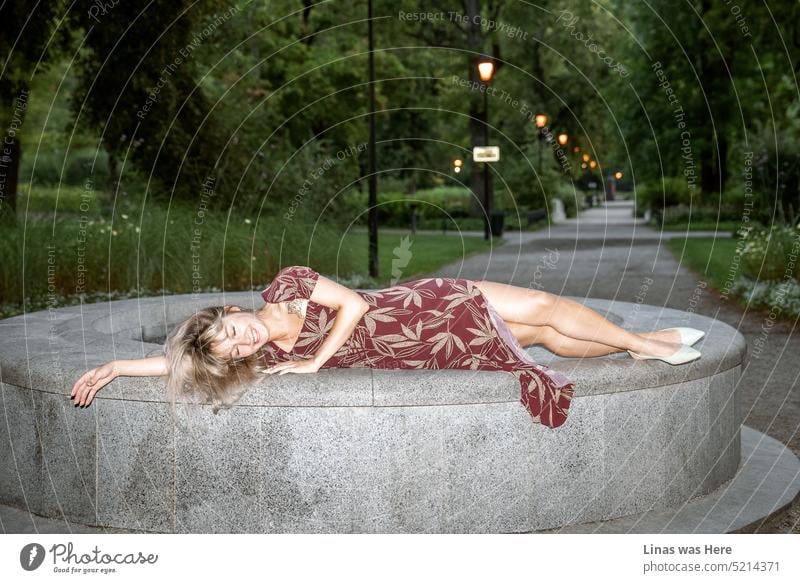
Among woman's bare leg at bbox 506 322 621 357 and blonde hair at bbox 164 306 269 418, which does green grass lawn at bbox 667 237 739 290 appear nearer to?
woman's bare leg at bbox 506 322 621 357

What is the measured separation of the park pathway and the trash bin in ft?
1.60

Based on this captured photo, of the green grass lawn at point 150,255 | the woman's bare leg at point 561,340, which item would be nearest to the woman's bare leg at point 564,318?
the woman's bare leg at point 561,340

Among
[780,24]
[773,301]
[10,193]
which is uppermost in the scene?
[780,24]

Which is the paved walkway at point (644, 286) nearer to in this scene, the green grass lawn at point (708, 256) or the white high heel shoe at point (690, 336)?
the green grass lawn at point (708, 256)

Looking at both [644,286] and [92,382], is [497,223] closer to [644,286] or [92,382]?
[644,286]

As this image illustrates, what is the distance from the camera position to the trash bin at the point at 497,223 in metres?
33.4

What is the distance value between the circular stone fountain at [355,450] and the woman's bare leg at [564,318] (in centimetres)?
13

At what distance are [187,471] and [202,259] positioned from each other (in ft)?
32.6

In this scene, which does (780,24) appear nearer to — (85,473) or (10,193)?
(10,193)

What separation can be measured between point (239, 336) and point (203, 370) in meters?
0.26

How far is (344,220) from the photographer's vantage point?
1991 centimetres

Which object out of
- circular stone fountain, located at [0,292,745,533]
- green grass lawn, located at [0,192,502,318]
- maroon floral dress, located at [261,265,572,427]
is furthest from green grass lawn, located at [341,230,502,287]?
circular stone fountain, located at [0,292,745,533]

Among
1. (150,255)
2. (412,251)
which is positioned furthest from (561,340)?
Result: (412,251)

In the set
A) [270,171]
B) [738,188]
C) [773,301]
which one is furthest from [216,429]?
[738,188]
